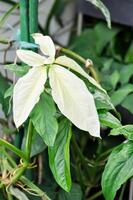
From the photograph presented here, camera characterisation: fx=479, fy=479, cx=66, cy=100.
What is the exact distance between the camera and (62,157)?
0.70 metres

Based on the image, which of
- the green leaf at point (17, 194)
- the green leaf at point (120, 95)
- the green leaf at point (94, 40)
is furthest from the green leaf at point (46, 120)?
the green leaf at point (94, 40)

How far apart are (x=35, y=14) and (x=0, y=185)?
29 centimetres

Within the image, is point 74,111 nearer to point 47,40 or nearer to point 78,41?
point 47,40

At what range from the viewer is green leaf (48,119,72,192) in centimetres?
69

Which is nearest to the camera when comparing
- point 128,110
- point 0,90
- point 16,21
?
point 0,90

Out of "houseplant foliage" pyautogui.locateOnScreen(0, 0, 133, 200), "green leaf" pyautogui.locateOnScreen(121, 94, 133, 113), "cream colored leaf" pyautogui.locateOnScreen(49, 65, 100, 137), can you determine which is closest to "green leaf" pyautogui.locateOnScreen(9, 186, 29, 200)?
"houseplant foliage" pyautogui.locateOnScreen(0, 0, 133, 200)

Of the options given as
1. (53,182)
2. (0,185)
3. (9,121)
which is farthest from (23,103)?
(9,121)

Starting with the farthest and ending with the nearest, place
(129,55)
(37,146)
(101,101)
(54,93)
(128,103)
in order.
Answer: (129,55) → (128,103) → (37,146) → (101,101) → (54,93)

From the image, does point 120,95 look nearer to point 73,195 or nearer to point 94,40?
point 73,195

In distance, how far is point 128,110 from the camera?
103 centimetres

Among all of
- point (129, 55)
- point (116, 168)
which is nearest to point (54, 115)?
point (116, 168)

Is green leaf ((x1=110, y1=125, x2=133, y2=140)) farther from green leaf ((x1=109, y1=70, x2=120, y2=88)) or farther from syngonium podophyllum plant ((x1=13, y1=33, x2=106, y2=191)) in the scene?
green leaf ((x1=109, y1=70, x2=120, y2=88))

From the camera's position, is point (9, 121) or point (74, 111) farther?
point (9, 121)

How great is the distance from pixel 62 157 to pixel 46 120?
6cm
